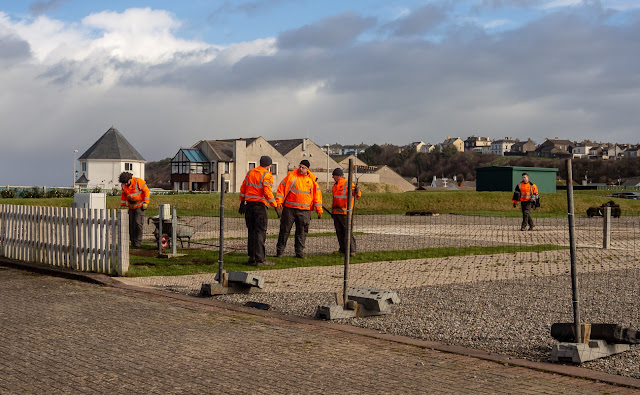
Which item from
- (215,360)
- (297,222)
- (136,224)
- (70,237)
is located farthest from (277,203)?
(215,360)

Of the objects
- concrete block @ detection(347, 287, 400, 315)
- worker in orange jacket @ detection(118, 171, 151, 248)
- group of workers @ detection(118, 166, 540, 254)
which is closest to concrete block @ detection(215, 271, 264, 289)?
concrete block @ detection(347, 287, 400, 315)

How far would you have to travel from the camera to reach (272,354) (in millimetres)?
7629

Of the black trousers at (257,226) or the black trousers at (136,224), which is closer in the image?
the black trousers at (257,226)

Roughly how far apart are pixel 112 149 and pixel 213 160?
1516cm

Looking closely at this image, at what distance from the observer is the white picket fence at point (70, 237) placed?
541 inches

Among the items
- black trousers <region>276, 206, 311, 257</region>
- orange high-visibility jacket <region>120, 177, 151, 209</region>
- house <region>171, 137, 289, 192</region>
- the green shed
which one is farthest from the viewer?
house <region>171, 137, 289, 192</region>

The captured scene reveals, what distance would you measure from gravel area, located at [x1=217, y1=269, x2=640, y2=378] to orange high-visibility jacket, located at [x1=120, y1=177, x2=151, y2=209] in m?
7.98

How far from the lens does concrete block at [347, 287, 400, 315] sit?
383 inches

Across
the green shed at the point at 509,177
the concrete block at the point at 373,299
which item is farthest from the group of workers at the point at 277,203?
the green shed at the point at 509,177

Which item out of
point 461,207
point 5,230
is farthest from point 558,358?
point 461,207

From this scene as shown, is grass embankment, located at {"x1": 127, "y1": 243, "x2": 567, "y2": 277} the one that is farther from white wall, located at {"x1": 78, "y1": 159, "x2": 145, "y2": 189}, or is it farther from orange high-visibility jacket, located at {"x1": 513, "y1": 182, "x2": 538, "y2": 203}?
white wall, located at {"x1": 78, "y1": 159, "x2": 145, "y2": 189}

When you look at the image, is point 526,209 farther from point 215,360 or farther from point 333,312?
point 215,360

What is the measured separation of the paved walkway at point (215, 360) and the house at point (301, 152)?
100160 millimetres

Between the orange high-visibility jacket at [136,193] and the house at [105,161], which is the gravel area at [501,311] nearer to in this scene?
the orange high-visibility jacket at [136,193]
